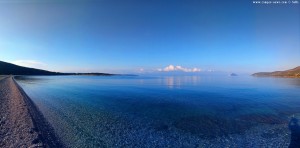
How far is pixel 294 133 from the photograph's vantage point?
1362 centimetres

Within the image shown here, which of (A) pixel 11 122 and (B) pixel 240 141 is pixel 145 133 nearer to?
(B) pixel 240 141

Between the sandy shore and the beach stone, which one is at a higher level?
the sandy shore

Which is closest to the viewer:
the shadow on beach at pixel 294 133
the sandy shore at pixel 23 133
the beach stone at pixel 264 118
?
the sandy shore at pixel 23 133

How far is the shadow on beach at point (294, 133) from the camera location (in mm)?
11711

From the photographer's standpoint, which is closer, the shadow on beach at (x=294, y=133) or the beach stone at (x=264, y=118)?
the shadow on beach at (x=294, y=133)

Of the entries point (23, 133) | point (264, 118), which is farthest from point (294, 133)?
point (23, 133)

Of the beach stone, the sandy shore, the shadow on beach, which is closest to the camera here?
the sandy shore

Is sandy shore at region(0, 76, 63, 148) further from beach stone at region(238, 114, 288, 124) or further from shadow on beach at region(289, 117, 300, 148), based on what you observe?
beach stone at region(238, 114, 288, 124)

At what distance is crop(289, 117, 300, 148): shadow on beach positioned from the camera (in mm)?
11711

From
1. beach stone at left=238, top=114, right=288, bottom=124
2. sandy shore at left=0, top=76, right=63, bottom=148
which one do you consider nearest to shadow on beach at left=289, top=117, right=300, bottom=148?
beach stone at left=238, top=114, right=288, bottom=124

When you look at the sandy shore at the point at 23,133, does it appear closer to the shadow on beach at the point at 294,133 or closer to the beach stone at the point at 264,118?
the shadow on beach at the point at 294,133

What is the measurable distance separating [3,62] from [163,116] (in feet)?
827

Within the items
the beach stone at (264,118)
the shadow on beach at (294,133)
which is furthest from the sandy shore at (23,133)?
the beach stone at (264,118)

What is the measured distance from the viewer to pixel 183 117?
18.7 meters
